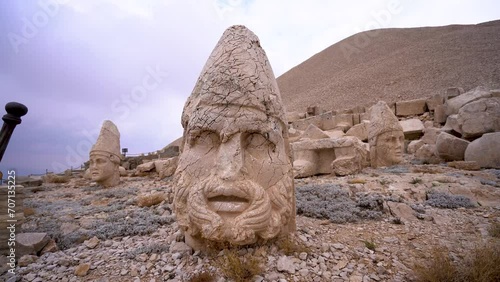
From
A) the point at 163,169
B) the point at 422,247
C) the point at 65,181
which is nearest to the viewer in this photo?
the point at 422,247

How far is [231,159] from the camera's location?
2.20 metres

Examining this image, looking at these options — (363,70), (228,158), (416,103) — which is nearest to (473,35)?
(363,70)

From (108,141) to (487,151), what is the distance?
10500mm

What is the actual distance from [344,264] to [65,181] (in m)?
12.2

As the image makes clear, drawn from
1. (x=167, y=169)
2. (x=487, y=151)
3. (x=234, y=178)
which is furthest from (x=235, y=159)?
(x=167, y=169)

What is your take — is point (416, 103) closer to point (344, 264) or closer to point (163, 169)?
point (163, 169)

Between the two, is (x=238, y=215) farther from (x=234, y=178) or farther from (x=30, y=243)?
(x=30, y=243)

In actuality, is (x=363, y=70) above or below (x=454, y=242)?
above

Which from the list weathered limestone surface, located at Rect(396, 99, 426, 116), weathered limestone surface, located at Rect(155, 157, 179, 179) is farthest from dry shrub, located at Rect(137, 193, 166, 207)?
weathered limestone surface, located at Rect(396, 99, 426, 116)

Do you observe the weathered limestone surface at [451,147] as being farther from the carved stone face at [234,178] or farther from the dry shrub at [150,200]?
the dry shrub at [150,200]

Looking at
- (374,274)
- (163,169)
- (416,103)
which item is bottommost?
(374,274)

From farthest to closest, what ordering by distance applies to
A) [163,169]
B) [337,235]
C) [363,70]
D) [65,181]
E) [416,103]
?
[363,70] < [416,103] < [65,181] < [163,169] < [337,235]

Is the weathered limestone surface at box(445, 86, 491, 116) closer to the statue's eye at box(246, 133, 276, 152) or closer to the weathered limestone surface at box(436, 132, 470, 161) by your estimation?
the weathered limestone surface at box(436, 132, 470, 161)

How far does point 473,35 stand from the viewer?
31.5 metres
